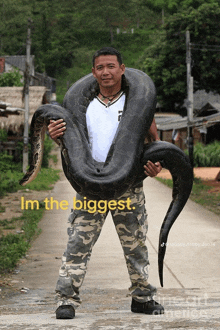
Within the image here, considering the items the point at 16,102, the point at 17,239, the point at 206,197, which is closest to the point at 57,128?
the point at 17,239

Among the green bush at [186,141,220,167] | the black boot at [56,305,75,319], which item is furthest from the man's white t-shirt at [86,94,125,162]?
the green bush at [186,141,220,167]

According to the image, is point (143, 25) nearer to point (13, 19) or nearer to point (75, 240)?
point (13, 19)

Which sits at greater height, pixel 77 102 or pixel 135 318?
pixel 77 102

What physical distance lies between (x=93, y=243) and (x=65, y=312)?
51 cm

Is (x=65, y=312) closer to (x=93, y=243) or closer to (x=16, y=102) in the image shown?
(x=93, y=243)

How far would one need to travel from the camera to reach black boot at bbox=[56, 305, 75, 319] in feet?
12.1

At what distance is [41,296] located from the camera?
Result: 5.20 meters

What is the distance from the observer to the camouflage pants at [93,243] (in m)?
3.78

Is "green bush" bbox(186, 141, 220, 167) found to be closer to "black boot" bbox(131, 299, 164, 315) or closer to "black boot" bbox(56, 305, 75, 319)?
"black boot" bbox(131, 299, 164, 315)

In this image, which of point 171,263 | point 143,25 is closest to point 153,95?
point 171,263

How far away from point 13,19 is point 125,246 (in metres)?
70.1

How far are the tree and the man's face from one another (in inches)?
1022

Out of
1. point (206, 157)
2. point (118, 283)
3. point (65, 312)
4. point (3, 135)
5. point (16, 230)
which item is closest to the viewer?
point (65, 312)

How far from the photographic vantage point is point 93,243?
3.90 meters
